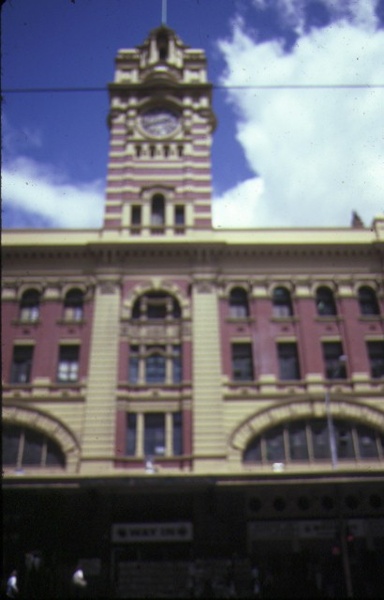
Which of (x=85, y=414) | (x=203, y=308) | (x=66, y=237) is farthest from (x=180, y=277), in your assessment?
(x=85, y=414)

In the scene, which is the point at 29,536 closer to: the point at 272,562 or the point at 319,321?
the point at 272,562

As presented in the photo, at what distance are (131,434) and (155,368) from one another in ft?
11.5

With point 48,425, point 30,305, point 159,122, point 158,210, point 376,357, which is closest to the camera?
point 48,425

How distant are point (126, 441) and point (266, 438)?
21.5 feet

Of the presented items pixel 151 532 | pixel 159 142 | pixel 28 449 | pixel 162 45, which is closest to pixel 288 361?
pixel 151 532

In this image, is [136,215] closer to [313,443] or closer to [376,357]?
[376,357]

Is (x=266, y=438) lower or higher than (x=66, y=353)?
lower

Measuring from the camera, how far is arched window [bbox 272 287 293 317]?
28.5 metres

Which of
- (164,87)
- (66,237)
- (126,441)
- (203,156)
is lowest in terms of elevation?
(126,441)

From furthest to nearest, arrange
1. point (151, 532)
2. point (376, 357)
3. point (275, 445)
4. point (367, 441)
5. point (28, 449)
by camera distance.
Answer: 1. point (376, 357)
2. point (367, 441)
3. point (275, 445)
4. point (28, 449)
5. point (151, 532)

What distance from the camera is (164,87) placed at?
35.0 metres

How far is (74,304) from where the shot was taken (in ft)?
93.5

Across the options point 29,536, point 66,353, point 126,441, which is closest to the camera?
point 29,536

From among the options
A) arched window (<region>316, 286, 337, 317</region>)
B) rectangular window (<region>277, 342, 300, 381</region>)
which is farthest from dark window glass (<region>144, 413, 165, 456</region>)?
arched window (<region>316, 286, 337, 317</region>)
